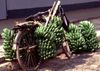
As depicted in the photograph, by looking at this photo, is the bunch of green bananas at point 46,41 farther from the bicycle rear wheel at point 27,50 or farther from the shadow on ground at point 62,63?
the shadow on ground at point 62,63

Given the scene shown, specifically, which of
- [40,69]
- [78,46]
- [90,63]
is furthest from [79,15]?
[40,69]

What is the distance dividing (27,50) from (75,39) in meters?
1.86

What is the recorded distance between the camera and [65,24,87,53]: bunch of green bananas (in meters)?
6.13

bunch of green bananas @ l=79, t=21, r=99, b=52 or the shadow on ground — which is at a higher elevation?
bunch of green bananas @ l=79, t=21, r=99, b=52

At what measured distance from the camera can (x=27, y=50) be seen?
4773mm

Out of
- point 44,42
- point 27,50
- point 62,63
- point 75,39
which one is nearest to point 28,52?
point 27,50

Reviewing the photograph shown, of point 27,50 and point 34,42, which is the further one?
point 34,42

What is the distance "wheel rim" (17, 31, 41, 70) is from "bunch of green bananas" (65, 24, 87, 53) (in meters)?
1.46

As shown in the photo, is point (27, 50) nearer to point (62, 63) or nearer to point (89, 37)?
point (62, 63)

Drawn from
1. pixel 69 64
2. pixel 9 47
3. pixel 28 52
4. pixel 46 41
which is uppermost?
pixel 46 41

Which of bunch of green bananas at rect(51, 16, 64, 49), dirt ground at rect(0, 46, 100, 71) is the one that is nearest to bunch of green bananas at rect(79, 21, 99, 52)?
dirt ground at rect(0, 46, 100, 71)

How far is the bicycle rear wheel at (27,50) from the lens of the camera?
15.3 ft

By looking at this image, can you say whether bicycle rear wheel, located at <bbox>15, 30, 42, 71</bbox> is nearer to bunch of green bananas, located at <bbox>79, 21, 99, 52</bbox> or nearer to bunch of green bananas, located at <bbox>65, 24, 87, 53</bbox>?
bunch of green bananas, located at <bbox>65, 24, 87, 53</bbox>

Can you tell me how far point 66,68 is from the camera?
522 cm
